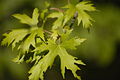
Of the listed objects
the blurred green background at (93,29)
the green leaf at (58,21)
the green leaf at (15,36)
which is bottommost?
the blurred green background at (93,29)

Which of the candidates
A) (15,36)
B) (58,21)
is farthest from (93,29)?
(15,36)

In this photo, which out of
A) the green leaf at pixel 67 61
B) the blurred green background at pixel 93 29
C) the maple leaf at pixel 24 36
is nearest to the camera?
the green leaf at pixel 67 61

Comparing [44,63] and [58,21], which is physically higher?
[58,21]

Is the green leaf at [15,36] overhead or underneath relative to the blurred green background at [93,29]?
overhead

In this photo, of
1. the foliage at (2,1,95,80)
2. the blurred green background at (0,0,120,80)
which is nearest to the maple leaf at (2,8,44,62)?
the foliage at (2,1,95,80)

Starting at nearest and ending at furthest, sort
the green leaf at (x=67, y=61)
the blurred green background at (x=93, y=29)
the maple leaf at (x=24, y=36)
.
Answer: the green leaf at (x=67, y=61) < the maple leaf at (x=24, y=36) < the blurred green background at (x=93, y=29)

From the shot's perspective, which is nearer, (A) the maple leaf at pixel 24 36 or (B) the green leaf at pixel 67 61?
(B) the green leaf at pixel 67 61

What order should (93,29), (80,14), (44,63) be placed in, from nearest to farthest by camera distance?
(44,63), (80,14), (93,29)

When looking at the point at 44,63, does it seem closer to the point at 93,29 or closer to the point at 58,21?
the point at 58,21

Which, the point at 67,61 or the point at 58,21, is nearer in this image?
the point at 67,61

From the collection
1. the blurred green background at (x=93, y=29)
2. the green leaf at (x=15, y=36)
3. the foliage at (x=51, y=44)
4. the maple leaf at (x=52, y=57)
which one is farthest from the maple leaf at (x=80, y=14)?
the blurred green background at (x=93, y=29)

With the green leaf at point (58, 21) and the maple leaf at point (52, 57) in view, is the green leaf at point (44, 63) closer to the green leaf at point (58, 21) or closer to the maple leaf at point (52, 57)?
the maple leaf at point (52, 57)
